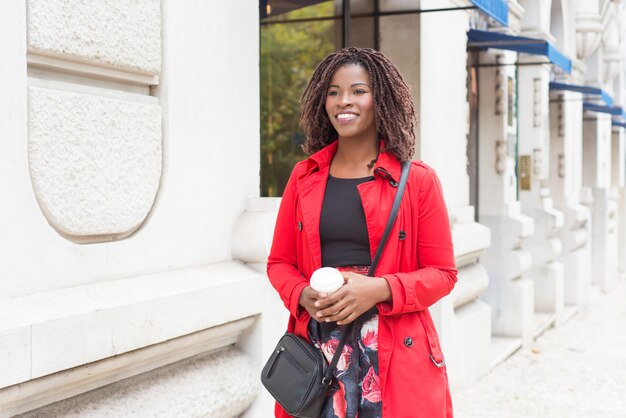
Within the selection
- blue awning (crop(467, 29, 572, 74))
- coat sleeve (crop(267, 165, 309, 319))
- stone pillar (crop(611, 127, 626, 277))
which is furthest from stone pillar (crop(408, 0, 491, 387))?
stone pillar (crop(611, 127, 626, 277))

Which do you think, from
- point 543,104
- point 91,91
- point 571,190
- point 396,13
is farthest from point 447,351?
point 571,190

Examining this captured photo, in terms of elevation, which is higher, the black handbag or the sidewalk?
the black handbag

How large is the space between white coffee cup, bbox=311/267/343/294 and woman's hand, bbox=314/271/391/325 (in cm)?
3

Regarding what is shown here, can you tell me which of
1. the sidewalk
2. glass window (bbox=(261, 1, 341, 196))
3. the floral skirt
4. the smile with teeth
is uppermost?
glass window (bbox=(261, 1, 341, 196))

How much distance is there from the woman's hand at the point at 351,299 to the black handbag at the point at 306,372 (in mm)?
90

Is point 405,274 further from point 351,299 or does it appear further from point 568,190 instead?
point 568,190

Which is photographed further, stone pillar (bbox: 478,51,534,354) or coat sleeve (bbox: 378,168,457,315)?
stone pillar (bbox: 478,51,534,354)

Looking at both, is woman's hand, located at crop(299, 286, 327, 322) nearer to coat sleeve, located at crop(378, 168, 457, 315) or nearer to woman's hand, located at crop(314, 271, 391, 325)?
woman's hand, located at crop(314, 271, 391, 325)

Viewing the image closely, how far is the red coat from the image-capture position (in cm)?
249

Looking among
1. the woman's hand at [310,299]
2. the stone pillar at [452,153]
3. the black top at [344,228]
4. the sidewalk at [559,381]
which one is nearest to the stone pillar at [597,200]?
the sidewalk at [559,381]

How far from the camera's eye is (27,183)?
267 centimetres

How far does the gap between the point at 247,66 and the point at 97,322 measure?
1.61 meters

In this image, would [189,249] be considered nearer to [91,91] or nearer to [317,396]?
[91,91]

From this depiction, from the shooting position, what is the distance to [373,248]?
2.55 m
